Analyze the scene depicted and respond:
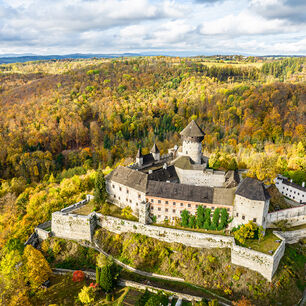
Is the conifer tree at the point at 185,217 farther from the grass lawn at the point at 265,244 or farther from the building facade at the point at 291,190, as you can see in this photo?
the building facade at the point at 291,190

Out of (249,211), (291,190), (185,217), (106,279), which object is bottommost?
(106,279)

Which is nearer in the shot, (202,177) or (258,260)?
(258,260)

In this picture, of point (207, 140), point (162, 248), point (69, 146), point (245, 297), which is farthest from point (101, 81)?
point (245, 297)

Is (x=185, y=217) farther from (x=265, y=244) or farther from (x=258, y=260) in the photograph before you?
→ (x=265, y=244)

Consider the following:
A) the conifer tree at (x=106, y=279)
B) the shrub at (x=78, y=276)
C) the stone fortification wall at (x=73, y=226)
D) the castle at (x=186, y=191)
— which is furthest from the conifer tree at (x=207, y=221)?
the shrub at (x=78, y=276)

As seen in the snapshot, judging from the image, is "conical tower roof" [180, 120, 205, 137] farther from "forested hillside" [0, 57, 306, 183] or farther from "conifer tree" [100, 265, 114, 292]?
"conifer tree" [100, 265, 114, 292]

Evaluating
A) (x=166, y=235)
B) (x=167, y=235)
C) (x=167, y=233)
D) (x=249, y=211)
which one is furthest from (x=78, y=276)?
(x=249, y=211)
